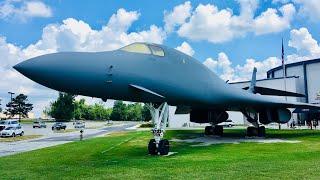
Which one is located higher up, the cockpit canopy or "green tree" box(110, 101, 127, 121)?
"green tree" box(110, 101, 127, 121)

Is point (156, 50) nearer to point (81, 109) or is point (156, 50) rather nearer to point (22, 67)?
point (22, 67)

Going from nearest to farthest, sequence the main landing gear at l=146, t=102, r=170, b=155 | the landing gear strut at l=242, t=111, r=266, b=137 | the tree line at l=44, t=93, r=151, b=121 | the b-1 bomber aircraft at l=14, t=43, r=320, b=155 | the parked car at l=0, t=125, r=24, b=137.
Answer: the b-1 bomber aircraft at l=14, t=43, r=320, b=155
the main landing gear at l=146, t=102, r=170, b=155
the landing gear strut at l=242, t=111, r=266, b=137
the parked car at l=0, t=125, r=24, b=137
the tree line at l=44, t=93, r=151, b=121

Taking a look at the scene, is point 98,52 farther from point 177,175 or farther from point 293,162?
point 293,162

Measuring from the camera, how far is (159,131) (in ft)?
42.6

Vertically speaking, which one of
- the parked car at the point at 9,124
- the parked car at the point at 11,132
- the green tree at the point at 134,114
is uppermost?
the green tree at the point at 134,114

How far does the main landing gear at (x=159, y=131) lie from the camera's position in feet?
42.9

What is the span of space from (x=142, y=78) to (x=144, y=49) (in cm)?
124

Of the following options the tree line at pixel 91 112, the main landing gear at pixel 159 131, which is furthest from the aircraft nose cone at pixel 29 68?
the tree line at pixel 91 112

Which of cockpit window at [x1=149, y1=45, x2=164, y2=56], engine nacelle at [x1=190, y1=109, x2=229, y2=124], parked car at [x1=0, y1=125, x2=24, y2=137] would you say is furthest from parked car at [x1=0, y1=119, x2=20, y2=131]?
cockpit window at [x1=149, y1=45, x2=164, y2=56]

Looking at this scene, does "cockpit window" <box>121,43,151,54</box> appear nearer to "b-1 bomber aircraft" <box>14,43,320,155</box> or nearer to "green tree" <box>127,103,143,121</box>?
"b-1 bomber aircraft" <box>14,43,320,155</box>

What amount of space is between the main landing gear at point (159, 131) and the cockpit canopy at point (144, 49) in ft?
6.34

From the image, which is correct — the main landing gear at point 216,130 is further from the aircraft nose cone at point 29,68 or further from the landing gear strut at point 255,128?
the aircraft nose cone at point 29,68

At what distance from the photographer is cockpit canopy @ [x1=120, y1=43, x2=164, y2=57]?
497 inches

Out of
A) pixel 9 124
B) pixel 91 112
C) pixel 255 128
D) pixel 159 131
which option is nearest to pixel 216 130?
pixel 255 128
